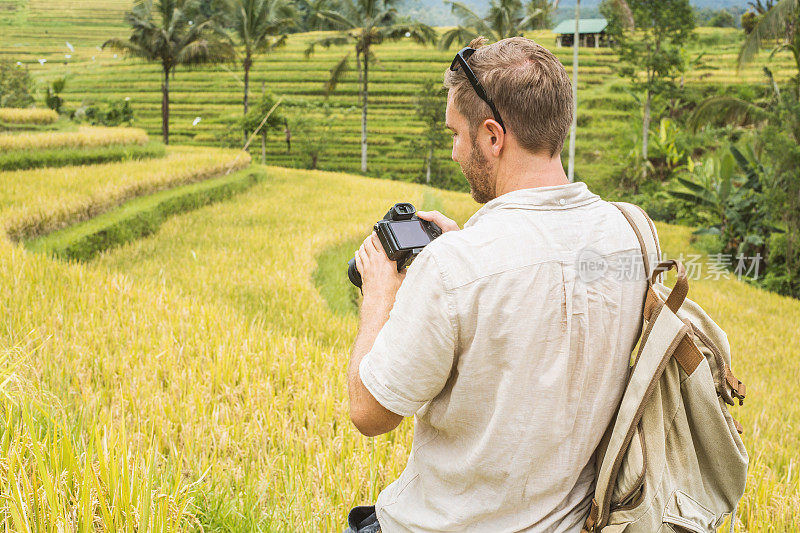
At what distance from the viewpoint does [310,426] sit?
264 centimetres

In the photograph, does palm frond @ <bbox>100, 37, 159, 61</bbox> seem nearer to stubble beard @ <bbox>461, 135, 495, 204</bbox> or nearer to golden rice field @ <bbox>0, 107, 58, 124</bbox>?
golden rice field @ <bbox>0, 107, 58, 124</bbox>

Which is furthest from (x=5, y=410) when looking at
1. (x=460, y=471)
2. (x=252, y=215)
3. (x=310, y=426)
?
(x=252, y=215)

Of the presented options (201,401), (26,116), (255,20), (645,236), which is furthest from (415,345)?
(255,20)

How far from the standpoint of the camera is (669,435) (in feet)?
3.34

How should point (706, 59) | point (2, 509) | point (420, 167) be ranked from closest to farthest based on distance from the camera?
point (2, 509) → point (420, 167) → point (706, 59)

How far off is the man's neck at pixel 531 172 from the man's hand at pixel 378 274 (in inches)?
10.1

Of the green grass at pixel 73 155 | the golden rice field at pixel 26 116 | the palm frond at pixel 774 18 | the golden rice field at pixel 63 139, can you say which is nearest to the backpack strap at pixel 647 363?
the green grass at pixel 73 155

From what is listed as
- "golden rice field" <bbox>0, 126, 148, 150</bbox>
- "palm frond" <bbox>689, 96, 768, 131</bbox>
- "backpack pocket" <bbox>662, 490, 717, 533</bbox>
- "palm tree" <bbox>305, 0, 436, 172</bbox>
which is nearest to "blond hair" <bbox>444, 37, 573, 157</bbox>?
"backpack pocket" <bbox>662, 490, 717, 533</bbox>

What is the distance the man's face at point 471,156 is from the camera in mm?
1059

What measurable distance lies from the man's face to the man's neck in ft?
0.11

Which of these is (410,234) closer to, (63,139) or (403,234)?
(403,234)

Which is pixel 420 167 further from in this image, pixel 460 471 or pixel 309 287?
pixel 460 471

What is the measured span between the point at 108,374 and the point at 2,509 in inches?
67.8

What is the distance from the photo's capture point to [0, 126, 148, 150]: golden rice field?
33.3ft
